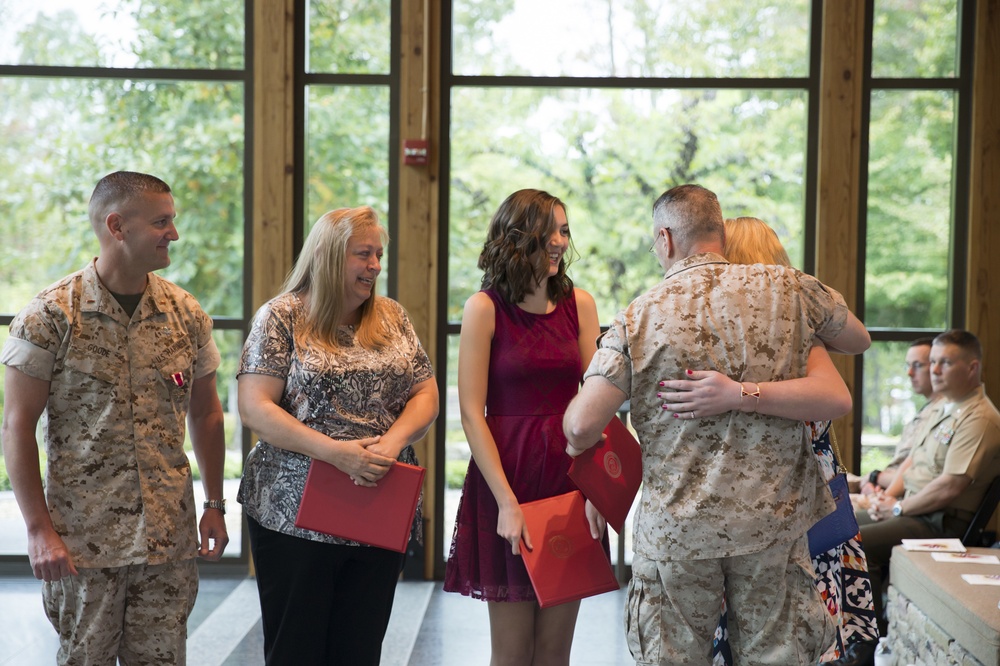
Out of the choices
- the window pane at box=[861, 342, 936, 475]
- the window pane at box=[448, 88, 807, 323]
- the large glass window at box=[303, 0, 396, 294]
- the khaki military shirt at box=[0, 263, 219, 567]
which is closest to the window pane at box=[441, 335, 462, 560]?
the window pane at box=[448, 88, 807, 323]

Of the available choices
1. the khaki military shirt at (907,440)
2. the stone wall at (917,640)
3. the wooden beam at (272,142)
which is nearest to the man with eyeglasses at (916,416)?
the khaki military shirt at (907,440)

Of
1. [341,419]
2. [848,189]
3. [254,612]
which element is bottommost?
[254,612]

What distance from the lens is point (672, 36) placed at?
16.2 feet

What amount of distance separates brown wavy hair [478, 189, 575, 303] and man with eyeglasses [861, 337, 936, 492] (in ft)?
8.93

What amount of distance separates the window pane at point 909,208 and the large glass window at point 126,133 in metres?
3.31

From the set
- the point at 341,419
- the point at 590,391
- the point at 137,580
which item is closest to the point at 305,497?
the point at 341,419

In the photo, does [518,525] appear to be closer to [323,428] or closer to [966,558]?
[323,428]

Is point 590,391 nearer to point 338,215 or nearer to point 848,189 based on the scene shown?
point 338,215

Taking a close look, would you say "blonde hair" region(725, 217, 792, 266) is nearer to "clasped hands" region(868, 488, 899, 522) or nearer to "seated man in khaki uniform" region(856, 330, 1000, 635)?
"seated man in khaki uniform" region(856, 330, 1000, 635)

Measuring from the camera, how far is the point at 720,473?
197cm

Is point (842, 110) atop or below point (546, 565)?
atop

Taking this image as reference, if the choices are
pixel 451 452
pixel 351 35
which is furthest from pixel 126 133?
pixel 451 452

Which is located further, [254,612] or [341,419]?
[254,612]

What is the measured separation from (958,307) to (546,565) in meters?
3.52
